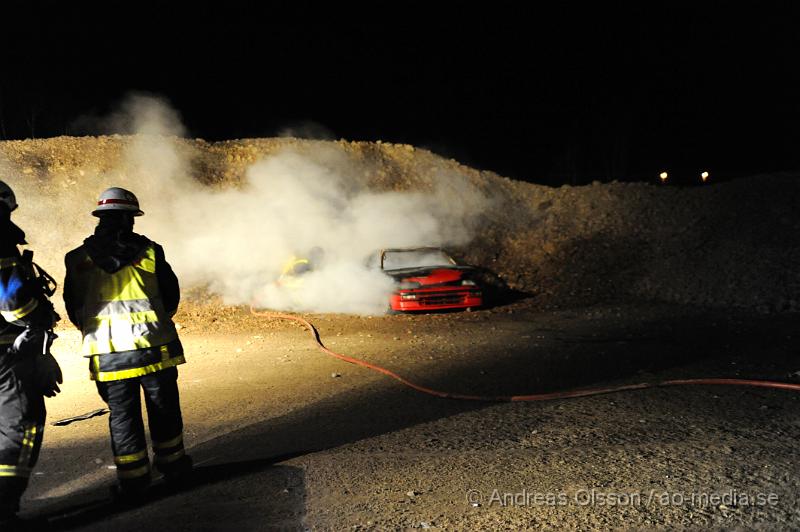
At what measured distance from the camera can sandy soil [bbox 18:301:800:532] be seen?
3.00 meters

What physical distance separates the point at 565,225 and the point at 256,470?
15198 millimetres

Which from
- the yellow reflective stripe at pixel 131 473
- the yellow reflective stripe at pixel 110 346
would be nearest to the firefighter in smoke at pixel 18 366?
the yellow reflective stripe at pixel 110 346

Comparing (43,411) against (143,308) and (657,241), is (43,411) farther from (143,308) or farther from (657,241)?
(657,241)

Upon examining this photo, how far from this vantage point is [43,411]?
10.9ft

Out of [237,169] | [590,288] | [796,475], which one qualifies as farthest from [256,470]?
[237,169]

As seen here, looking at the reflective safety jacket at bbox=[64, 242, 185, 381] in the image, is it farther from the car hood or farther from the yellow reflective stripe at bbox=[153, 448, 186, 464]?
the car hood

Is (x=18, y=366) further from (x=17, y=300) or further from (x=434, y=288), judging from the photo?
(x=434, y=288)

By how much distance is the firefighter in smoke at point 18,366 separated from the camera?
3084mm

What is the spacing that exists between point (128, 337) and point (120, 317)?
0.46 feet

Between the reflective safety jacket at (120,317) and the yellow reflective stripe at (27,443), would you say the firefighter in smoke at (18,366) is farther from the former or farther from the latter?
the reflective safety jacket at (120,317)

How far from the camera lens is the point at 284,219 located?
55.6 ft

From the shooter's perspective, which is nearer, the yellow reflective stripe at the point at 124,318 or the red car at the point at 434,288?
the yellow reflective stripe at the point at 124,318

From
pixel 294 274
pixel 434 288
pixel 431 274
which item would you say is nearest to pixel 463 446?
pixel 434 288

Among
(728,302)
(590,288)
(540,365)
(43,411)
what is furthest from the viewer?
(590,288)
